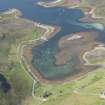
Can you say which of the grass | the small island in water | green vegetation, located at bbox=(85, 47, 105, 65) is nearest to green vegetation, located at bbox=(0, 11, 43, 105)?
the small island in water

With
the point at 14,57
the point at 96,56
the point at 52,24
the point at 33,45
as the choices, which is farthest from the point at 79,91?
the point at 52,24

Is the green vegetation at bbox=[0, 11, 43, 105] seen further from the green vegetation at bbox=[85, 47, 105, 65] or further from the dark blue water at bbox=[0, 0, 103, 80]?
the green vegetation at bbox=[85, 47, 105, 65]

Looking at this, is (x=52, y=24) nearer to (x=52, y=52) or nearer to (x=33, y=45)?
(x=33, y=45)

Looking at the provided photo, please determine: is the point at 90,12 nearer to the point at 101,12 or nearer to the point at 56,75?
the point at 101,12

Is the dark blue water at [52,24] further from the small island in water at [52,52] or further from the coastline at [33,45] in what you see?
the coastline at [33,45]

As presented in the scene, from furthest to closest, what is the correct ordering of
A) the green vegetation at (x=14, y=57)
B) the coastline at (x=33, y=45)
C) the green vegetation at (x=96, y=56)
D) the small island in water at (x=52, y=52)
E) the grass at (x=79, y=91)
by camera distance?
1. the green vegetation at (x=96, y=56)
2. the coastline at (x=33, y=45)
3. the small island in water at (x=52, y=52)
4. the green vegetation at (x=14, y=57)
5. the grass at (x=79, y=91)

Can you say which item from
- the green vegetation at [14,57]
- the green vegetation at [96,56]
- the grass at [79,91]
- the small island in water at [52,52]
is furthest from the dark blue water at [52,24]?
the grass at [79,91]

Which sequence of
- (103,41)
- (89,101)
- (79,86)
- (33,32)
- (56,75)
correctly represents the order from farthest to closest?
(33,32)
(103,41)
(56,75)
(79,86)
(89,101)

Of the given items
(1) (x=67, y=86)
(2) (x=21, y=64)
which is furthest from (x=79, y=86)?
(2) (x=21, y=64)
